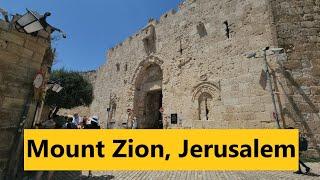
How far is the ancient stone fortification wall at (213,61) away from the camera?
8844 mm

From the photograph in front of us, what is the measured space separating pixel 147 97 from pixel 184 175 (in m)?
10.3

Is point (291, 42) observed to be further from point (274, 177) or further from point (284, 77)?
point (274, 177)

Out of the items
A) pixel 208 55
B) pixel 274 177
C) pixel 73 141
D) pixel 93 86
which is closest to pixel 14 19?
pixel 73 141

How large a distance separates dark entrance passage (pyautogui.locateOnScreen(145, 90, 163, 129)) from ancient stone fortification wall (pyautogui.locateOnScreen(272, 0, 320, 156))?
8350 millimetres

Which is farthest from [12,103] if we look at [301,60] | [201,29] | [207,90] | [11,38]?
[301,60]

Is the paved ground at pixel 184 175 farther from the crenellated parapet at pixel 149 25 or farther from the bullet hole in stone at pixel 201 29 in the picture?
the crenellated parapet at pixel 149 25

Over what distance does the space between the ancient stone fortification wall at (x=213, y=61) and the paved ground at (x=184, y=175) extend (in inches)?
122

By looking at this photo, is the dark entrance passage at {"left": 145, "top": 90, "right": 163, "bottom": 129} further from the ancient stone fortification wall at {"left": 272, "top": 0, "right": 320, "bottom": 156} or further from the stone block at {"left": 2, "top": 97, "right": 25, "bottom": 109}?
the stone block at {"left": 2, "top": 97, "right": 25, "bottom": 109}

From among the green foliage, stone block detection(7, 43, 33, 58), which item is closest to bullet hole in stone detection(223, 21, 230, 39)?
stone block detection(7, 43, 33, 58)

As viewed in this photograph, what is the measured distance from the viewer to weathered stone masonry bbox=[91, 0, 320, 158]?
8133 mm

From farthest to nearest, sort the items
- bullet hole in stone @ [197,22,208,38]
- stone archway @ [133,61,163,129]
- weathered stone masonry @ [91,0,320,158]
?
stone archway @ [133,61,163,129] → bullet hole in stone @ [197,22,208,38] → weathered stone masonry @ [91,0,320,158]

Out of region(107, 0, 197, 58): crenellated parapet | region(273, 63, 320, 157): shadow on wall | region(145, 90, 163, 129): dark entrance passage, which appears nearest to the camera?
region(273, 63, 320, 157): shadow on wall

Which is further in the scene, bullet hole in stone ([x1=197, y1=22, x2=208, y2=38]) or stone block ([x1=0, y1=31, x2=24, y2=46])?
bullet hole in stone ([x1=197, y1=22, x2=208, y2=38])

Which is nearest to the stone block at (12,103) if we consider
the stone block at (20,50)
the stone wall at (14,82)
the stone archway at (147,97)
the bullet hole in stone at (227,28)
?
the stone wall at (14,82)
